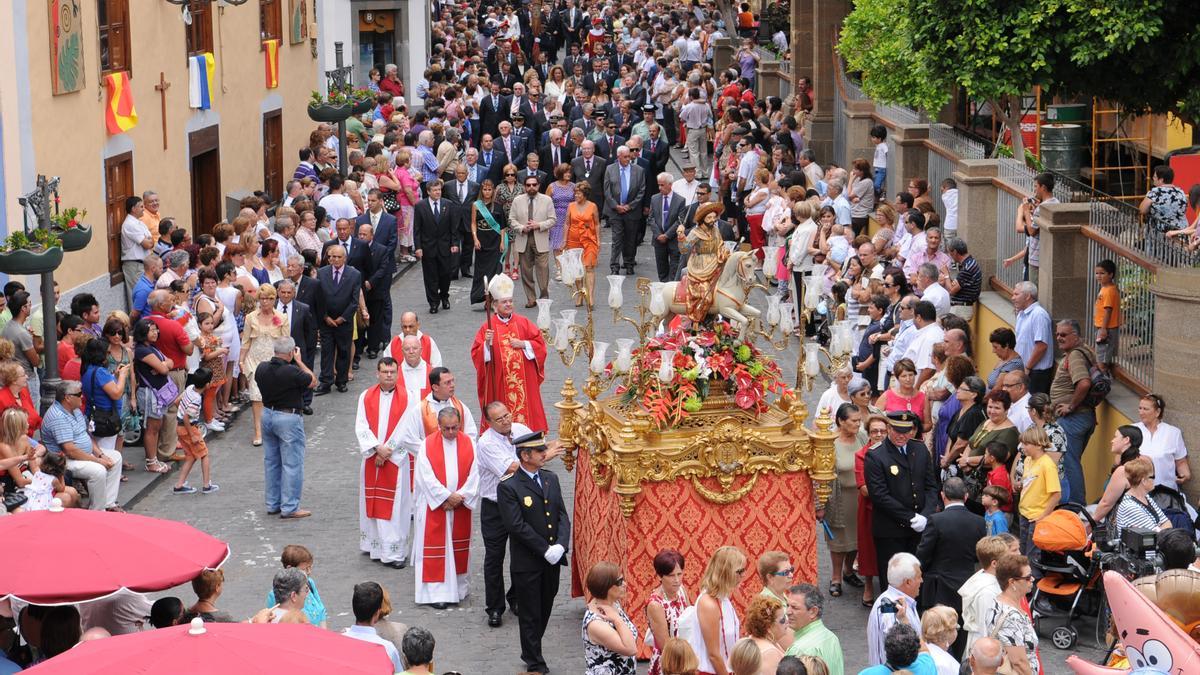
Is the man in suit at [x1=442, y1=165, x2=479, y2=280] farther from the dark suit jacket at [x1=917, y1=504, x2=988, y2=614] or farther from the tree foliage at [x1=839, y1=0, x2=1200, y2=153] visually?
the dark suit jacket at [x1=917, y1=504, x2=988, y2=614]

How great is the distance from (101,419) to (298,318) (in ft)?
11.1

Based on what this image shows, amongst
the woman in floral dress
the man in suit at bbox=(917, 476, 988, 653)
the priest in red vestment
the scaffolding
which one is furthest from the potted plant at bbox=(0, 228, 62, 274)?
the scaffolding

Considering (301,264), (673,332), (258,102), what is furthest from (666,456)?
(258,102)

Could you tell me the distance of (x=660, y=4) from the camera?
190 feet

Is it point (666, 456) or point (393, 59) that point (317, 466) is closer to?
point (666, 456)

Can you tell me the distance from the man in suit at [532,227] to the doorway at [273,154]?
26.0 ft

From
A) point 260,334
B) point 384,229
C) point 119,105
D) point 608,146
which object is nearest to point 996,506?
point 260,334

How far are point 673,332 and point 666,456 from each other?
3.21ft

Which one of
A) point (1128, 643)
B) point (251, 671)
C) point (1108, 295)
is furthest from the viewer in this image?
point (1108, 295)

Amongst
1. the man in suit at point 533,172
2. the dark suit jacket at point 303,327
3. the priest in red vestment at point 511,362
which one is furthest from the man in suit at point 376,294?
the priest in red vestment at point 511,362

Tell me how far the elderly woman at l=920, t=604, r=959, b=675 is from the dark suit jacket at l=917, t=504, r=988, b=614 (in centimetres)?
231

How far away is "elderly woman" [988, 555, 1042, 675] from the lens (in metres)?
9.70

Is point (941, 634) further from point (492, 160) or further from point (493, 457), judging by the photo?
point (492, 160)

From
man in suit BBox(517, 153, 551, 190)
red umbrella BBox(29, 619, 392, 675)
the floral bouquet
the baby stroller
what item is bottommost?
the baby stroller
